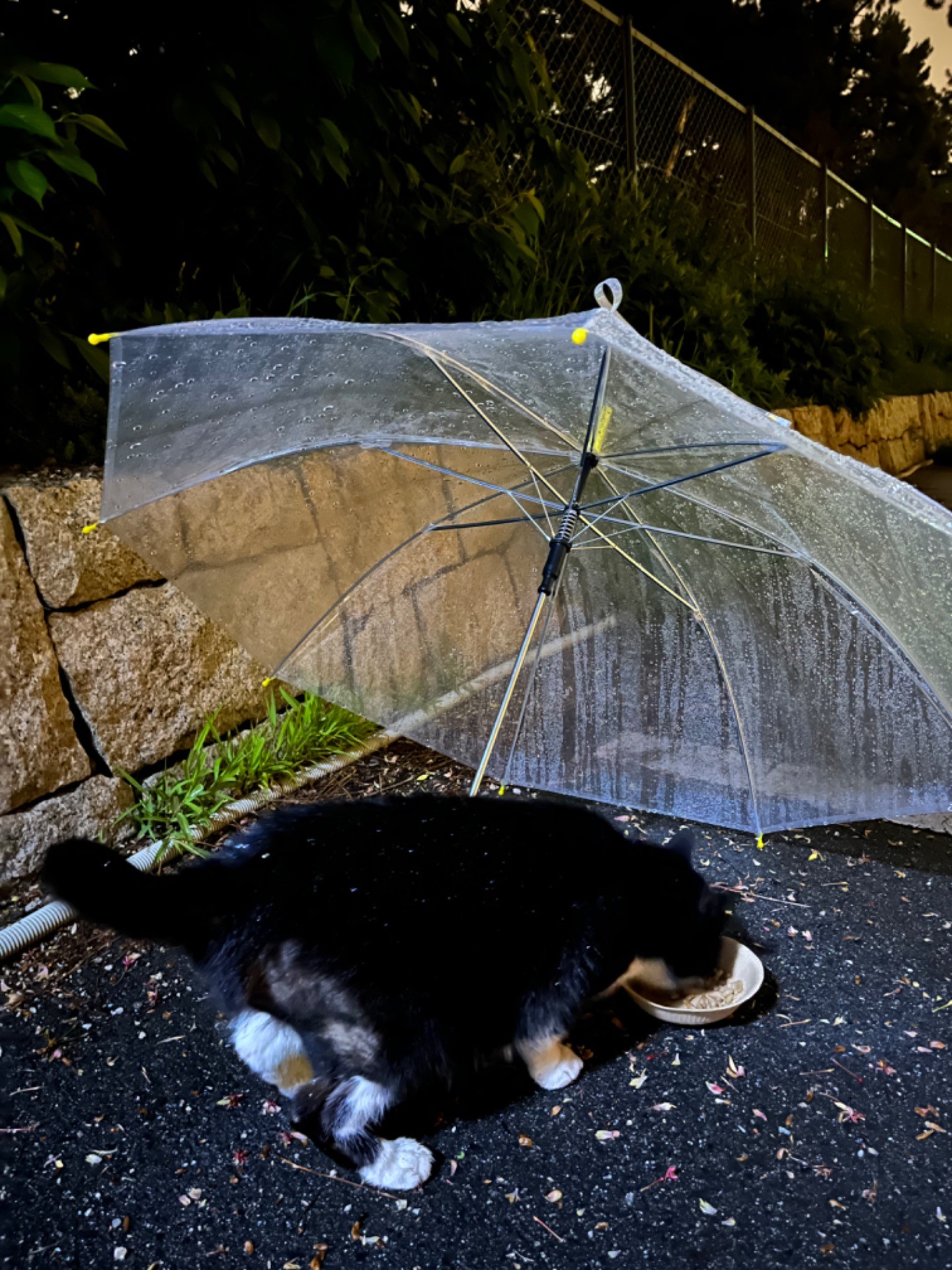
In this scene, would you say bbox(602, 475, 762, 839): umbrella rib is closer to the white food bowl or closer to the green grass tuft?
the white food bowl

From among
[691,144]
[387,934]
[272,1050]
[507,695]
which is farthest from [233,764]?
[691,144]

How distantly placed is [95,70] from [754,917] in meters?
3.83

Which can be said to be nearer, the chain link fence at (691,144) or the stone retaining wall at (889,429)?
the chain link fence at (691,144)

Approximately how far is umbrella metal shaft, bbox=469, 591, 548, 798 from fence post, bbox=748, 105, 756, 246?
361 inches

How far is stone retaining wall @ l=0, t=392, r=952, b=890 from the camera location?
2857 mm

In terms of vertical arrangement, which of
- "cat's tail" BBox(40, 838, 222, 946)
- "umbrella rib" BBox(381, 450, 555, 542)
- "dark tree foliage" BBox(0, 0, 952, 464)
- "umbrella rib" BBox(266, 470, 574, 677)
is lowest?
"cat's tail" BBox(40, 838, 222, 946)

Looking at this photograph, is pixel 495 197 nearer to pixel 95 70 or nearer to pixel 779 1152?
pixel 95 70

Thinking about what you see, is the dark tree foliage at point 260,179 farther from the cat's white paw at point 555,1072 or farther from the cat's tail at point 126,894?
the cat's white paw at point 555,1072

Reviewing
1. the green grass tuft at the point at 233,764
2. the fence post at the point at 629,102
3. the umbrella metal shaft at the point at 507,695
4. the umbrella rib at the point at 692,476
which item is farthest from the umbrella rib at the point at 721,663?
the fence post at the point at 629,102

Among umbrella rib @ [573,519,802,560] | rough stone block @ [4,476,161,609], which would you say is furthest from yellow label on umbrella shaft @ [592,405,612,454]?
rough stone block @ [4,476,161,609]

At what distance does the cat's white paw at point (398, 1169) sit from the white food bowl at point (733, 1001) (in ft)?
2.24

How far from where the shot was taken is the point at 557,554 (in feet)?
7.72

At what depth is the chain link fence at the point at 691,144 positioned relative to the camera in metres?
7.11

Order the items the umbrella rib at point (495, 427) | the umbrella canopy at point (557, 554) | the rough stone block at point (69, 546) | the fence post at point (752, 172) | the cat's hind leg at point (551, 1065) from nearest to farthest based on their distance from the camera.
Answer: the umbrella canopy at point (557, 554) → the umbrella rib at point (495, 427) → the cat's hind leg at point (551, 1065) → the rough stone block at point (69, 546) → the fence post at point (752, 172)
